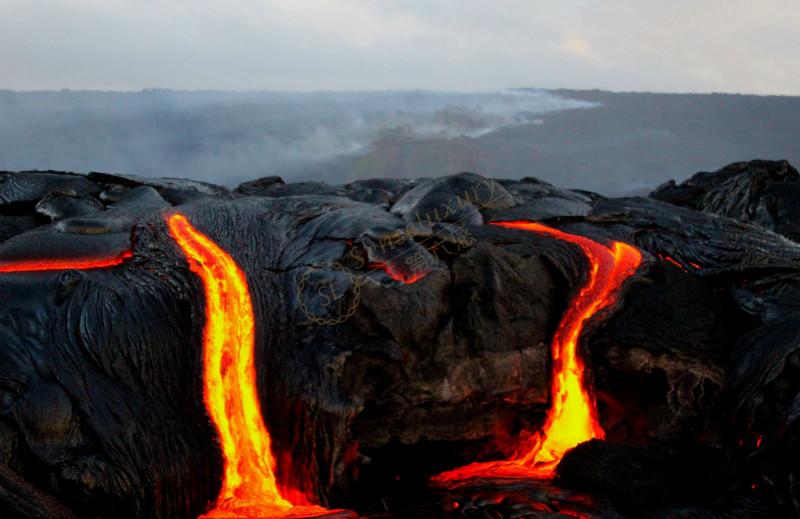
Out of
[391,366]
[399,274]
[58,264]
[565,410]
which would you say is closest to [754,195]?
[565,410]

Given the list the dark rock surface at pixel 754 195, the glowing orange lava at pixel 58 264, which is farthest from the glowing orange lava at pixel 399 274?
the dark rock surface at pixel 754 195

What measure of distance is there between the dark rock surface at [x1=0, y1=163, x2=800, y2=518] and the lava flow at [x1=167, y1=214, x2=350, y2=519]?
0.13 metres

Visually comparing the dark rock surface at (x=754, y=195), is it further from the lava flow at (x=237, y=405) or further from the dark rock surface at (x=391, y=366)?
the lava flow at (x=237, y=405)

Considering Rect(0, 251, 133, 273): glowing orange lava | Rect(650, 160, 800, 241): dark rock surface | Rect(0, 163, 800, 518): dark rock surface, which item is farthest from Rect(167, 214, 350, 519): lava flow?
Rect(650, 160, 800, 241): dark rock surface

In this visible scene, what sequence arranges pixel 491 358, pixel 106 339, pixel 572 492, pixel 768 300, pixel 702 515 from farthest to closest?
pixel 768 300 < pixel 491 358 < pixel 106 339 < pixel 572 492 < pixel 702 515

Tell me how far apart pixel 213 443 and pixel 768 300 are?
632cm

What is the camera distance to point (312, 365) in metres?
8.61

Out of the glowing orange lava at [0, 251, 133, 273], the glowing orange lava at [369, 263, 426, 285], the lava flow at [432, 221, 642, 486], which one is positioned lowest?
the lava flow at [432, 221, 642, 486]

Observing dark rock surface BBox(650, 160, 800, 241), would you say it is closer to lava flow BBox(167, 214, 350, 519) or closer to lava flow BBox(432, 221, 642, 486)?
lava flow BBox(432, 221, 642, 486)

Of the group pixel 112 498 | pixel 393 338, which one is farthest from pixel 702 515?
pixel 112 498

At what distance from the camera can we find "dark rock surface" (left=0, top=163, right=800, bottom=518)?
7.79m

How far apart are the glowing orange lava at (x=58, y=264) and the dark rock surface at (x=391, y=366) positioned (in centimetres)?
11

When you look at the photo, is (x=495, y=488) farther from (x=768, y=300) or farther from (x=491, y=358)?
(x=768, y=300)

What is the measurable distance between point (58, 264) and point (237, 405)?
243 centimetres
